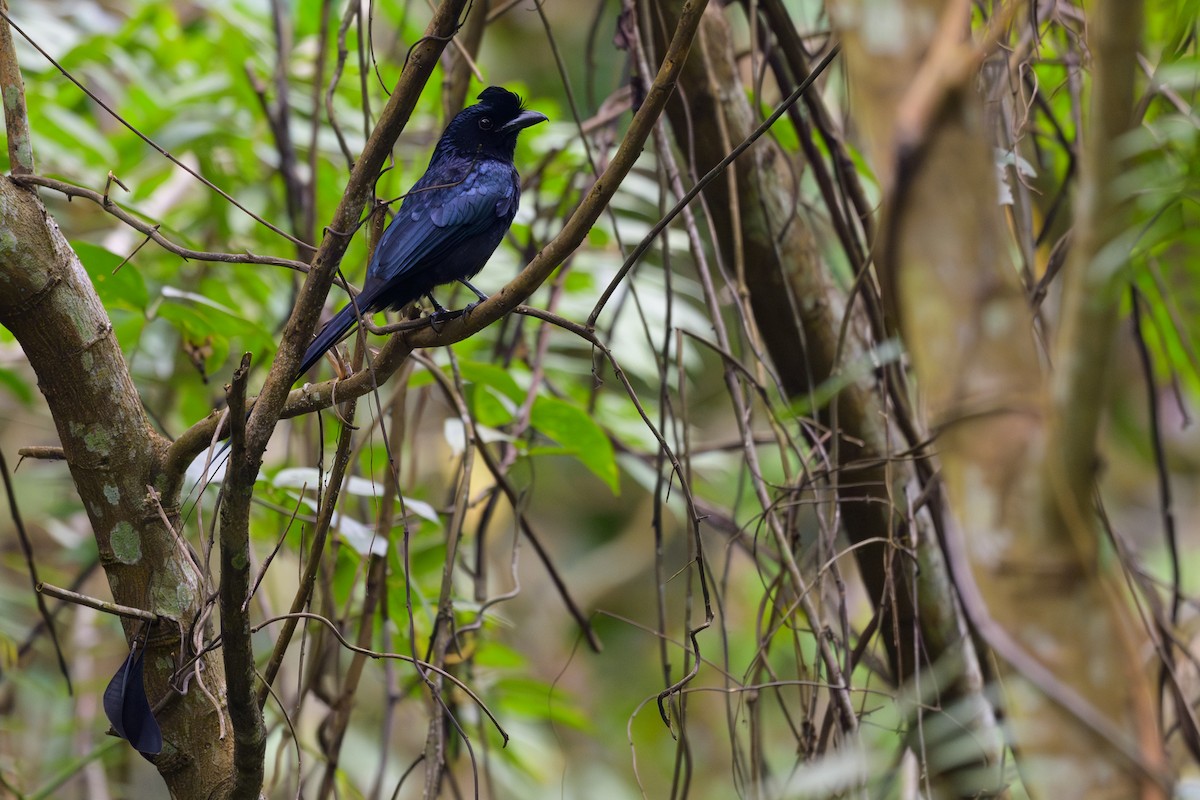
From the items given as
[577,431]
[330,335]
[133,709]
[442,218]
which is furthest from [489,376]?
[133,709]

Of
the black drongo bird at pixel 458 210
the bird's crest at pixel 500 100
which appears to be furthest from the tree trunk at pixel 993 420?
the bird's crest at pixel 500 100

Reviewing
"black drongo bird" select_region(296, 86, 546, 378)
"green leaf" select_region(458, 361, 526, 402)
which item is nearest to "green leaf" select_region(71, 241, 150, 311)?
"black drongo bird" select_region(296, 86, 546, 378)

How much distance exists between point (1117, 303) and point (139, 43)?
474cm

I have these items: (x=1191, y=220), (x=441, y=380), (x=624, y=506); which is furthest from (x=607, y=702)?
(x=1191, y=220)

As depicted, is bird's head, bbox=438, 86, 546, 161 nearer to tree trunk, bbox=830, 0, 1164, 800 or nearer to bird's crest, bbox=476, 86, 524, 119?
Answer: bird's crest, bbox=476, 86, 524, 119

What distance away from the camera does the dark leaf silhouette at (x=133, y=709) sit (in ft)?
5.94

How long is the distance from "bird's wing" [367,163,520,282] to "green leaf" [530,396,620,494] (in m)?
0.67

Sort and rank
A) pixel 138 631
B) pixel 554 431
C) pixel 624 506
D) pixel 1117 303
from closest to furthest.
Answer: pixel 1117 303
pixel 138 631
pixel 554 431
pixel 624 506

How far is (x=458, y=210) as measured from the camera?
3.48m

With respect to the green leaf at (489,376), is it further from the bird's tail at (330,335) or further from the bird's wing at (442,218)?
the bird's wing at (442,218)

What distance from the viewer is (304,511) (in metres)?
3.17

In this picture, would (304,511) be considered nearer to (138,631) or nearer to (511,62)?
(138,631)

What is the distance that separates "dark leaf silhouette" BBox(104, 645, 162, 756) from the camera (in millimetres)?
1810

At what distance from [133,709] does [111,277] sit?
1.20m
